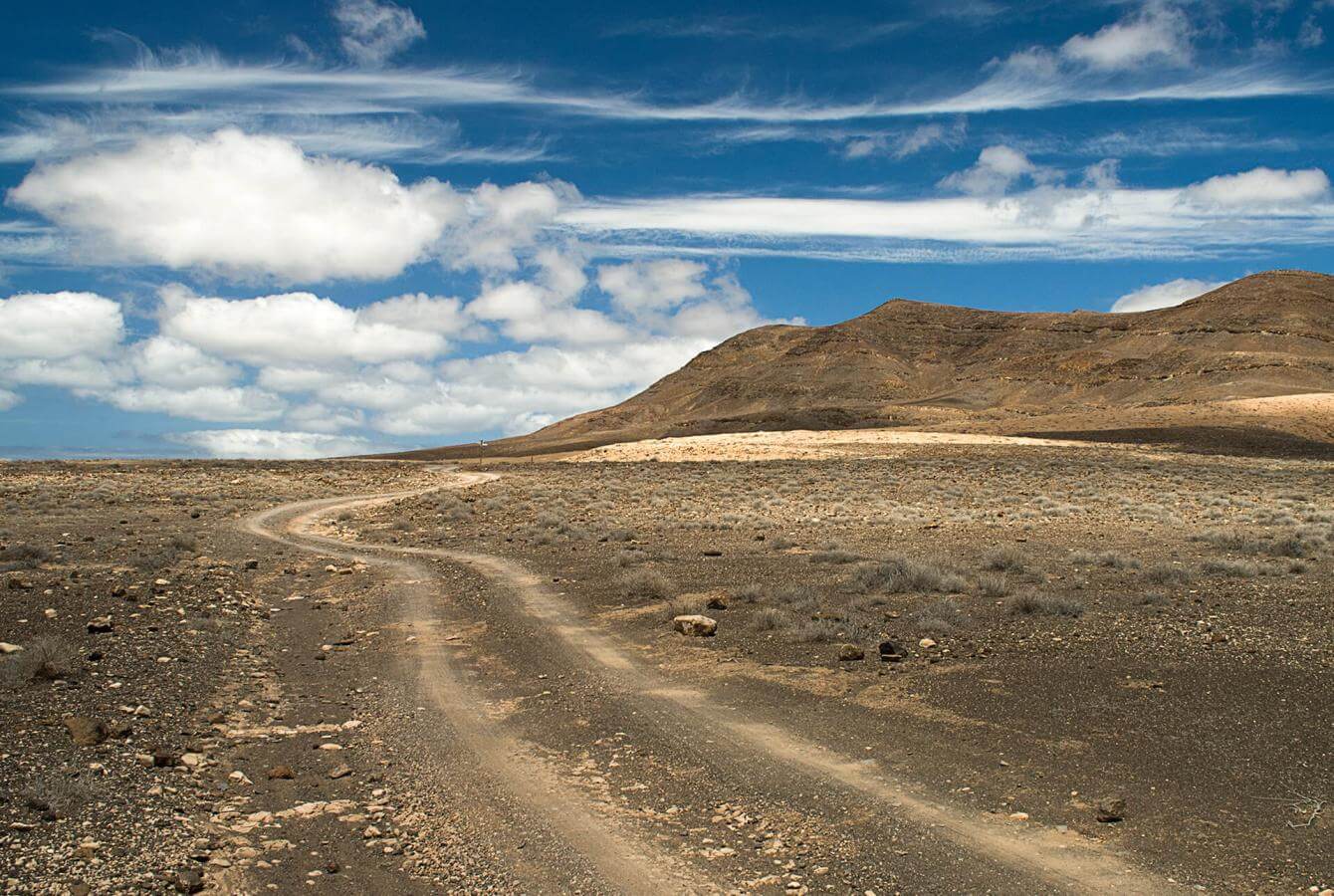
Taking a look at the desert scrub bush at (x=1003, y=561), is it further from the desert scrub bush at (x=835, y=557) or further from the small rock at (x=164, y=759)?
the small rock at (x=164, y=759)

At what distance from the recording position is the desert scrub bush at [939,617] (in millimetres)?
12727

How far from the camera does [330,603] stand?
1619 cm

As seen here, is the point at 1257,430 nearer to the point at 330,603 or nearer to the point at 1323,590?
the point at 1323,590

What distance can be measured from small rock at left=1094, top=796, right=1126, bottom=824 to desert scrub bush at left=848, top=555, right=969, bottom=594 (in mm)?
8691

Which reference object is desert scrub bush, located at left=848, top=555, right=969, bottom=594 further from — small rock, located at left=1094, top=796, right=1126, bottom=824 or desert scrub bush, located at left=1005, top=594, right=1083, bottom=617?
small rock, located at left=1094, top=796, right=1126, bottom=824

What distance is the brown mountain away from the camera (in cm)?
10288

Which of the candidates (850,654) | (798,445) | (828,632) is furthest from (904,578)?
(798,445)

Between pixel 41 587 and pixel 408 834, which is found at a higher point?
pixel 41 587

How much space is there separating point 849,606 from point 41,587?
13.2 m

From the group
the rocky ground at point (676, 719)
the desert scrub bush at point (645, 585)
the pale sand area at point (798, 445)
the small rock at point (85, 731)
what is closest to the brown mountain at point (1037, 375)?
the pale sand area at point (798, 445)

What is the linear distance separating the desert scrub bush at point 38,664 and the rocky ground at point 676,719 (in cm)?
4

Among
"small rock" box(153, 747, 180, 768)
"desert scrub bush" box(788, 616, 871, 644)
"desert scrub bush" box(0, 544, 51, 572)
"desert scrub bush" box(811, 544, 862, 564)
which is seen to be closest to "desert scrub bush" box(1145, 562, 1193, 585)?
"desert scrub bush" box(811, 544, 862, 564)

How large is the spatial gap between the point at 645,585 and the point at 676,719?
23.2ft

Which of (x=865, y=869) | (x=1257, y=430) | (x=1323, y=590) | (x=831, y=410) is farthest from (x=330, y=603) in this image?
(x=831, y=410)
